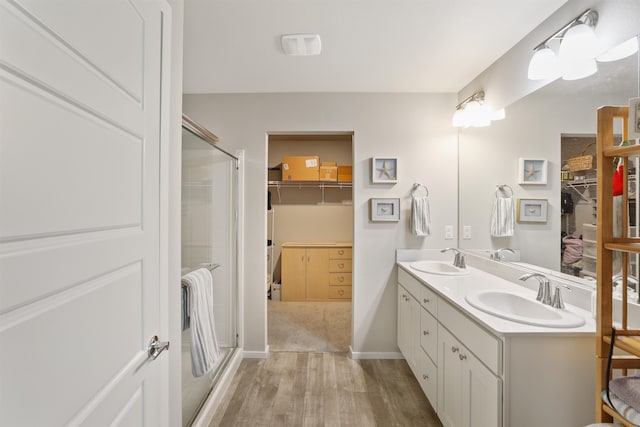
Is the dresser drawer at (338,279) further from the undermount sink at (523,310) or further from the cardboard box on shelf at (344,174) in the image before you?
the undermount sink at (523,310)

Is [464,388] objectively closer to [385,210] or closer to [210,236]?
[385,210]

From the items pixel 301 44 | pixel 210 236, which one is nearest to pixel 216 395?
pixel 210 236

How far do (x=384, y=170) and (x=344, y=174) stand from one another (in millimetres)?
1643

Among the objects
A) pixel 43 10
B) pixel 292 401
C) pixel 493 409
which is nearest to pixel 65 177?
pixel 43 10

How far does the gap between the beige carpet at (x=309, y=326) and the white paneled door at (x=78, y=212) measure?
6.98ft

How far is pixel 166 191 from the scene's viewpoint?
3.63ft

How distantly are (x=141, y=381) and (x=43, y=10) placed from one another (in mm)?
973

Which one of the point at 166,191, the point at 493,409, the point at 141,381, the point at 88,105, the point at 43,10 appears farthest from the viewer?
the point at 493,409

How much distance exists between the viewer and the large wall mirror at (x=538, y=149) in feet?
4.66

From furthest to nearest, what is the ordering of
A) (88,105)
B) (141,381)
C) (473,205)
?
(473,205) → (141,381) → (88,105)

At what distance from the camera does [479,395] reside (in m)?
1.35

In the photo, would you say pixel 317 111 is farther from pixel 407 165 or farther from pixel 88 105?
pixel 88 105

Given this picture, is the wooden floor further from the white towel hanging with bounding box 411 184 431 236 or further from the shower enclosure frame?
the white towel hanging with bounding box 411 184 431 236

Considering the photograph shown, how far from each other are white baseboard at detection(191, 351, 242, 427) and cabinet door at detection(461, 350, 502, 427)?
4.84 ft
